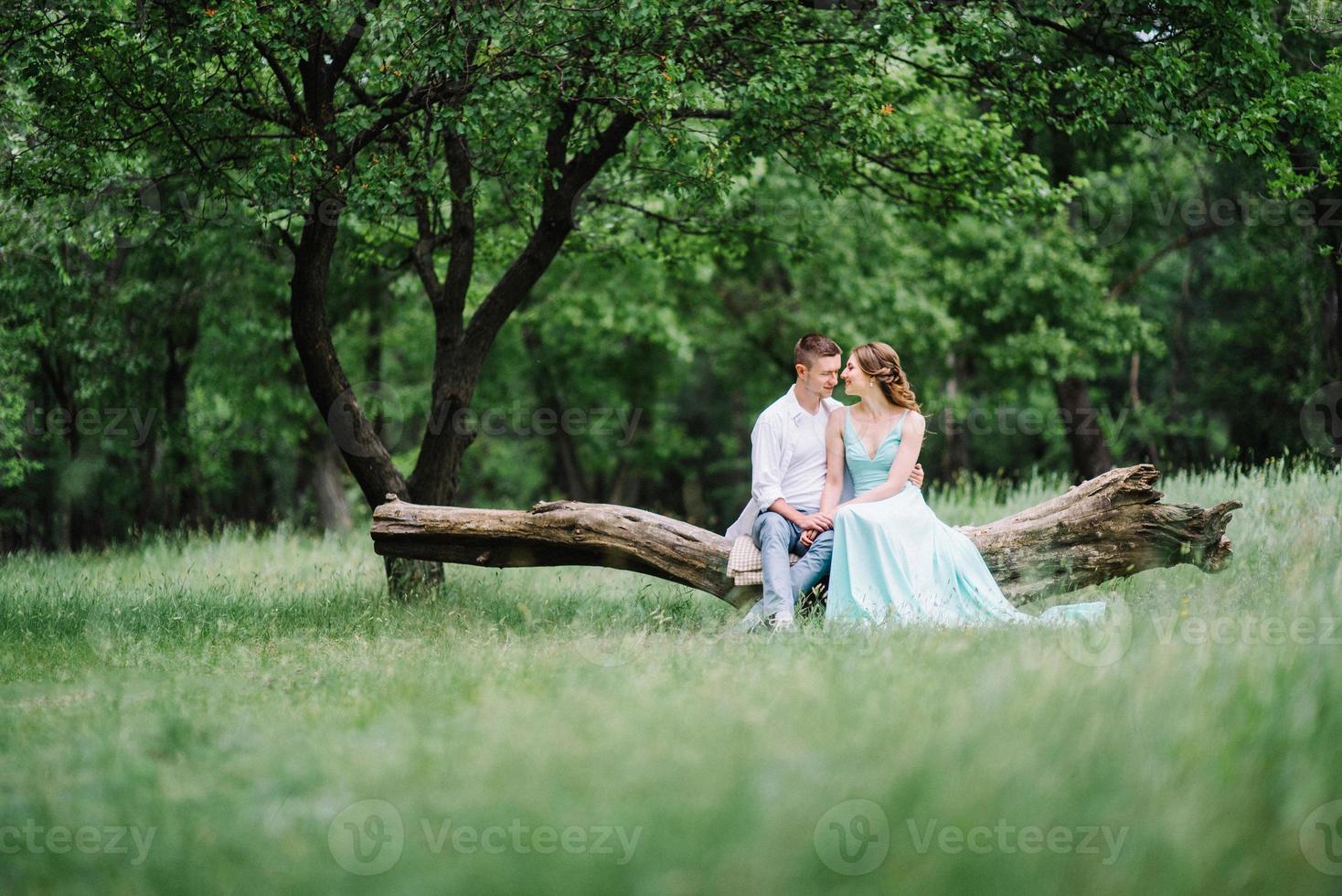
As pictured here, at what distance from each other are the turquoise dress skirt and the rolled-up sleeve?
1.81ft

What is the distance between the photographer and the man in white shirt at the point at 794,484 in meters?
7.91

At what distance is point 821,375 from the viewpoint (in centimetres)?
841

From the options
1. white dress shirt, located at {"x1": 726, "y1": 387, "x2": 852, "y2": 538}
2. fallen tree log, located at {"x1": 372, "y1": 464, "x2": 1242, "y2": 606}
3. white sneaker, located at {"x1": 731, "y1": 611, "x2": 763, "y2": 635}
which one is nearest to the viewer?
white sneaker, located at {"x1": 731, "y1": 611, "x2": 763, "y2": 635}

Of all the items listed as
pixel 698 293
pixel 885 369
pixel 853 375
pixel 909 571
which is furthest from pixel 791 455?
pixel 698 293

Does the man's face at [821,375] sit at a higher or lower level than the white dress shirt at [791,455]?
higher

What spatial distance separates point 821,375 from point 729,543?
146 centimetres

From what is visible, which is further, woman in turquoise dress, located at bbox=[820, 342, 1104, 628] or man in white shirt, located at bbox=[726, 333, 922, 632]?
man in white shirt, located at bbox=[726, 333, 922, 632]

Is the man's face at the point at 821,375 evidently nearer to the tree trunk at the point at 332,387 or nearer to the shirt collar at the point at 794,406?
the shirt collar at the point at 794,406

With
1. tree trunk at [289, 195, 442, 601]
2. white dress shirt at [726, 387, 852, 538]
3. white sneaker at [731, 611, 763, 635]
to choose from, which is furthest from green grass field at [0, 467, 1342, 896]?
tree trunk at [289, 195, 442, 601]

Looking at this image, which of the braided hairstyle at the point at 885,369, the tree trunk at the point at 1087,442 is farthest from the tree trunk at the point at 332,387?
the tree trunk at the point at 1087,442

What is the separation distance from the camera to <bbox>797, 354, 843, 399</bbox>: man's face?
27.5 feet

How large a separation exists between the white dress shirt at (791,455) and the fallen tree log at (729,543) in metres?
0.59

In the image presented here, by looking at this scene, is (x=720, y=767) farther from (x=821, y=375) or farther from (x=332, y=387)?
(x=332, y=387)

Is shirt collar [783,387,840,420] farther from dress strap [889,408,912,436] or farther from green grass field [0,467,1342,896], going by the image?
green grass field [0,467,1342,896]
